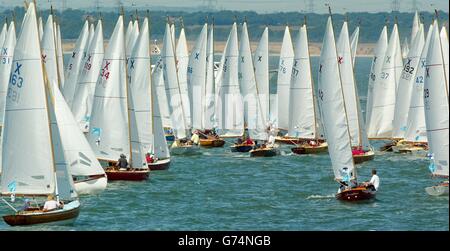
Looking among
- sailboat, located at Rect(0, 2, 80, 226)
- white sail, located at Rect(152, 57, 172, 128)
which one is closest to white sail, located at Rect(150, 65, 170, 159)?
white sail, located at Rect(152, 57, 172, 128)

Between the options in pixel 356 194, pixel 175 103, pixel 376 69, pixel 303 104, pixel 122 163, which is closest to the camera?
pixel 356 194

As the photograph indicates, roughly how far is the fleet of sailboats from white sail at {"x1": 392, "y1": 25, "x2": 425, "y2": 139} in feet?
0.23

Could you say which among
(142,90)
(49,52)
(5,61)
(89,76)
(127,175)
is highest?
(49,52)

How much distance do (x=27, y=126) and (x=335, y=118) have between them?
43.5 feet

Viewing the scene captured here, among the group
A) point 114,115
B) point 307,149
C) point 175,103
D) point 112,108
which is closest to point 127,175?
point 114,115

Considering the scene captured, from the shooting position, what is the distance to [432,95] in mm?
46156

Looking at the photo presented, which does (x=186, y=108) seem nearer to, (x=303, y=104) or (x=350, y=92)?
(x=303, y=104)

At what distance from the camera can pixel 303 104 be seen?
2704 inches

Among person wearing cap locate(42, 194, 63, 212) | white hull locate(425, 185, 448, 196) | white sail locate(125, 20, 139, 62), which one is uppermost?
white sail locate(125, 20, 139, 62)

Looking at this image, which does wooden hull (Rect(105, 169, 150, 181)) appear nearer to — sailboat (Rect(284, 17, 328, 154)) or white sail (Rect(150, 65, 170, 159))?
white sail (Rect(150, 65, 170, 159))

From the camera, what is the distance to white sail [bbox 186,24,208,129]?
77438 millimetres

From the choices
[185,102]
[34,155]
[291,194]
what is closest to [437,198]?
[291,194]

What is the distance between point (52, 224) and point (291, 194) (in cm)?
1380
